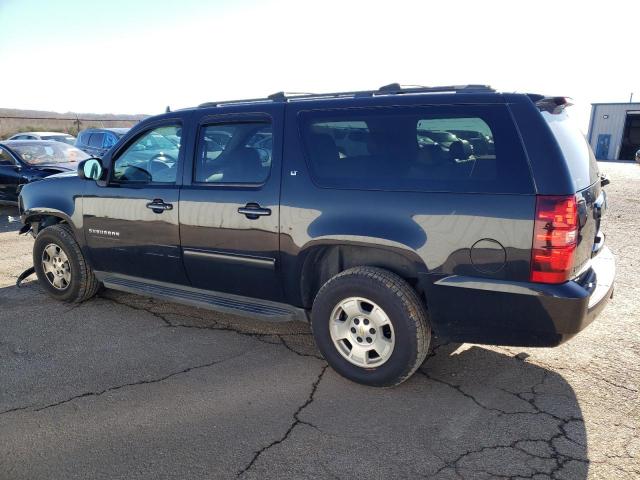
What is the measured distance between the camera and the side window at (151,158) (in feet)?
14.6

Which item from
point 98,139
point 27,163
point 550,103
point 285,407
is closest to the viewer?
point 550,103

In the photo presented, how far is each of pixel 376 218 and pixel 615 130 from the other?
32831 millimetres

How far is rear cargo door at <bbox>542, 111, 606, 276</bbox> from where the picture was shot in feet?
9.88

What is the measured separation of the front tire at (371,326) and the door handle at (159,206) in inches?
61.9

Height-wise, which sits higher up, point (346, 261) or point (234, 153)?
point (234, 153)

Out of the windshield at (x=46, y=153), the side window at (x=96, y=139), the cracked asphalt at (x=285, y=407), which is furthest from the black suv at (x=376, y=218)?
the side window at (x=96, y=139)

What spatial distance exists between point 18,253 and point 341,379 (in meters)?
5.85

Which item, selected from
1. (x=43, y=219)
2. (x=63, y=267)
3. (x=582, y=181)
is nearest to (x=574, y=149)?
(x=582, y=181)

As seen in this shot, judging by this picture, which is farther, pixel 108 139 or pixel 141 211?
pixel 108 139

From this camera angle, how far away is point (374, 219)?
334 cm

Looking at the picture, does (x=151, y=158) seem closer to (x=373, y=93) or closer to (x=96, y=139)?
(x=373, y=93)

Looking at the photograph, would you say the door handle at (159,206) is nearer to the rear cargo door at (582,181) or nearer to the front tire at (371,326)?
the front tire at (371,326)

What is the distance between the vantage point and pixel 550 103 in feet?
10.3

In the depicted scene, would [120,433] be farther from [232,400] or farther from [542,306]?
[542,306]
